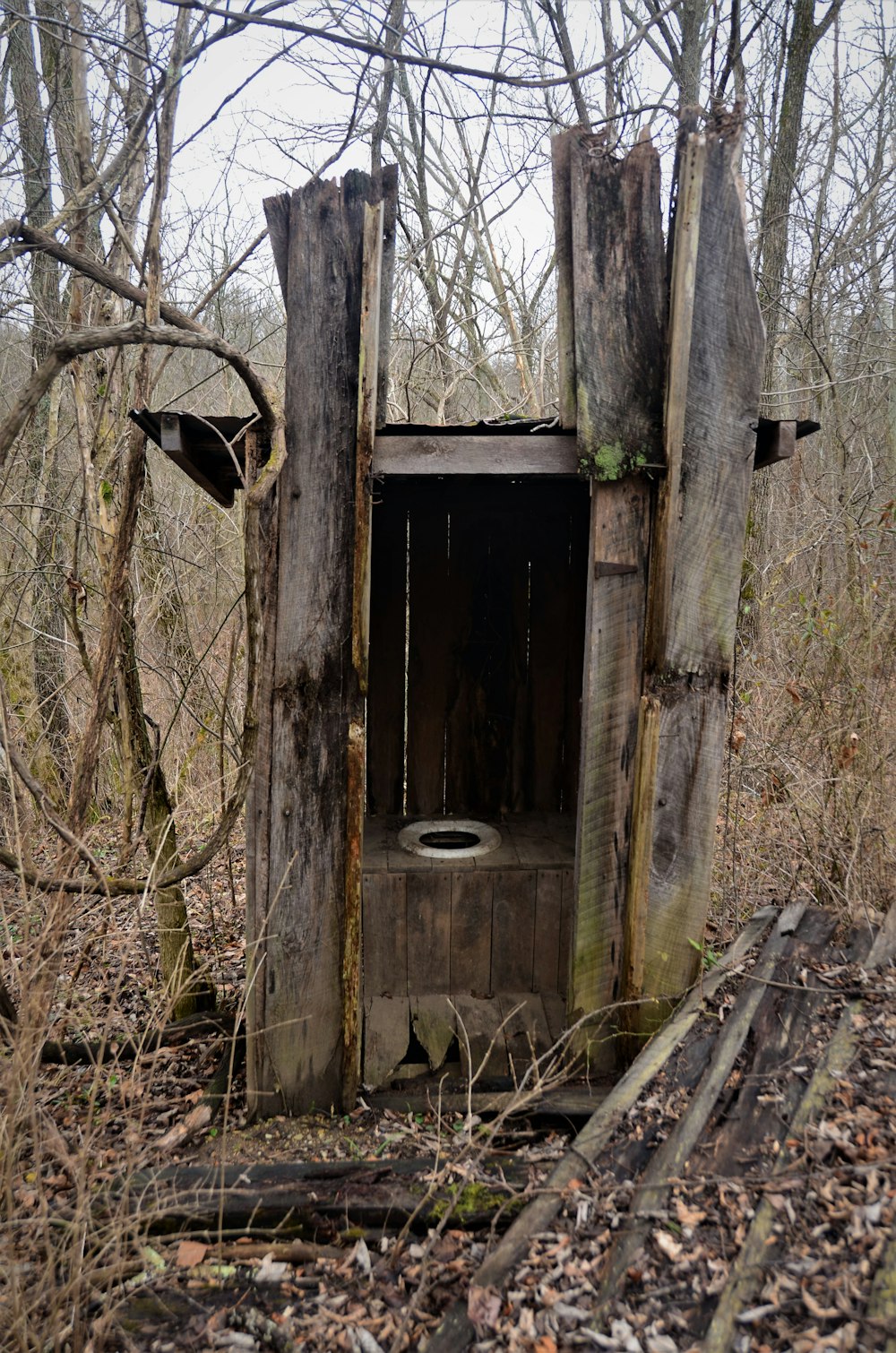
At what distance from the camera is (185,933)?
146 inches

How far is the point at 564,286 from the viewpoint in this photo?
2928mm

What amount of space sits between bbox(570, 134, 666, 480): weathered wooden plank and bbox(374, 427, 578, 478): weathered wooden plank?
0.62 feet

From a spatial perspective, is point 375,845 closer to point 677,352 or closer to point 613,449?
point 613,449

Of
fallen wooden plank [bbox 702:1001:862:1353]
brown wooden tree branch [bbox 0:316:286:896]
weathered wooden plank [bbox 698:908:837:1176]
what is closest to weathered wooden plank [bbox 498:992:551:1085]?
weathered wooden plank [bbox 698:908:837:1176]

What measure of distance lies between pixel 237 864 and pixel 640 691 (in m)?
3.33

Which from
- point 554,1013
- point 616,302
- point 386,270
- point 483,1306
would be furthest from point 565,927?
point 386,270

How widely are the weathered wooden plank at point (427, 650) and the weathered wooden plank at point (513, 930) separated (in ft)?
3.42

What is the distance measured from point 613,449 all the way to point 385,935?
2127 millimetres

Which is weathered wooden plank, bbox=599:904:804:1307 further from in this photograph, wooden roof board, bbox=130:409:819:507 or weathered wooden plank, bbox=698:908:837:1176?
wooden roof board, bbox=130:409:819:507

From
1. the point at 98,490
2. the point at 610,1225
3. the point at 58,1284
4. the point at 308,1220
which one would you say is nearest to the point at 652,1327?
the point at 610,1225

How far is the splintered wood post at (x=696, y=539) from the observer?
2.87 metres

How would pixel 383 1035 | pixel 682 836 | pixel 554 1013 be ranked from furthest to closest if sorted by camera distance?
pixel 554 1013 < pixel 383 1035 < pixel 682 836

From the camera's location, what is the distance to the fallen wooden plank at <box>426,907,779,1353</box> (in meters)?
1.95

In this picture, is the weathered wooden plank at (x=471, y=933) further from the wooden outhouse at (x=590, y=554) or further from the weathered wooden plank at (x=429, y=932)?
the wooden outhouse at (x=590, y=554)
